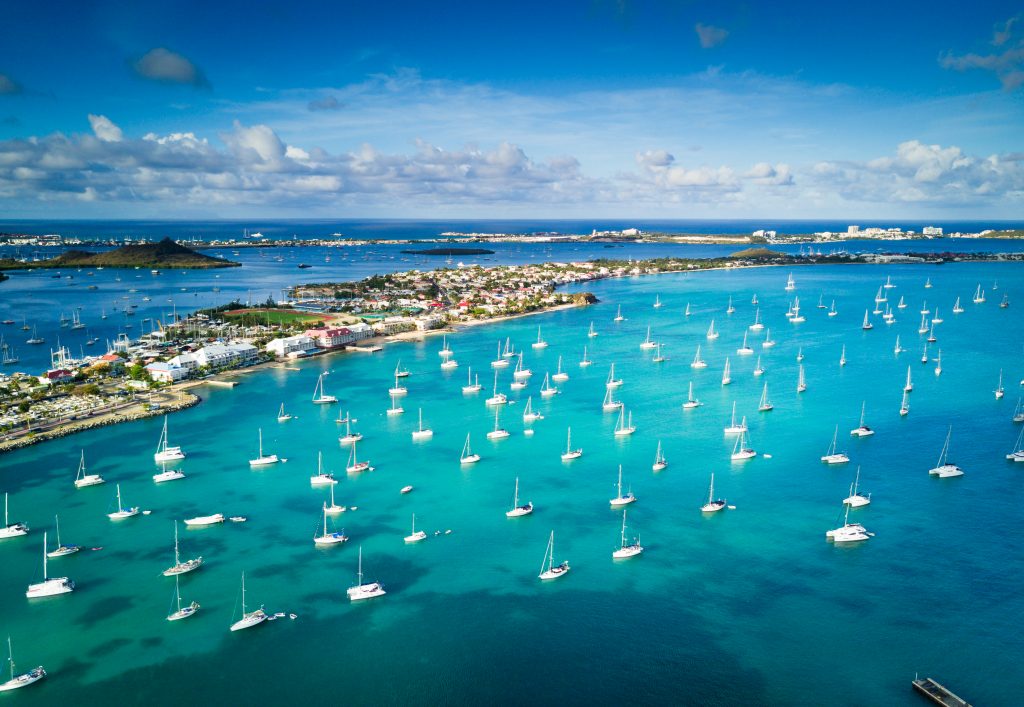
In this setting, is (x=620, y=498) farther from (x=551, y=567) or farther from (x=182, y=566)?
(x=182, y=566)

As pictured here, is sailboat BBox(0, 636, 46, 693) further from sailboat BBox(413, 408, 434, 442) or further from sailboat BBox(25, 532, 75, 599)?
sailboat BBox(413, 408, 434, 442)

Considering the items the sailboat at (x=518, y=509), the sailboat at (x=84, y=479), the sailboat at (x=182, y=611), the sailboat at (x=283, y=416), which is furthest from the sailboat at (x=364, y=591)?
the sailboat at (x=283, y=416)

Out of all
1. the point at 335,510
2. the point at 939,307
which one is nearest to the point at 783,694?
the point at 335,510

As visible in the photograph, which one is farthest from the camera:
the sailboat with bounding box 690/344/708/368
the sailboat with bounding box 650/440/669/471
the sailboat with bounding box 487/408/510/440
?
the sailboat with bounding box 690/344/708/368

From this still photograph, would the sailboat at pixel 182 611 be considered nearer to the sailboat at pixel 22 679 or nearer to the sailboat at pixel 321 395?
the sailboat at pixel 22 679

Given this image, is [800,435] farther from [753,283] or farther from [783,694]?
[753,283]

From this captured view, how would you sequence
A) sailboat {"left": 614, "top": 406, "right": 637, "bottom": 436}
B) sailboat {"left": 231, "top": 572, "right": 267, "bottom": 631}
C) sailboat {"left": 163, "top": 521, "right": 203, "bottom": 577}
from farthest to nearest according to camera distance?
1. sailboat {"left": 614, "top": 406, "right": 637, "bottom": 436}
2. sailboat {"left": 163, "top": 521, "right": 203, "bottom": 577}
3. sailboat {"left": 231, "top": 572, "right": 267, "bottom": 631}

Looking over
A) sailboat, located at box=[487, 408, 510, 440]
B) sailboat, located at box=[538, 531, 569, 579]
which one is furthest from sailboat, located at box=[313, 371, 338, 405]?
sailboat, located at box=[538, 531, 569, 579]
